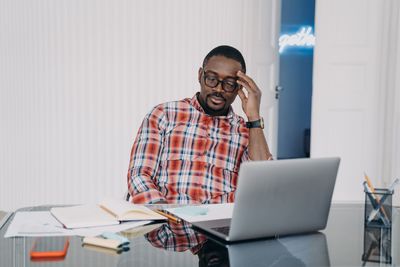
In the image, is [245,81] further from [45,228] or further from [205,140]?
[45,228]

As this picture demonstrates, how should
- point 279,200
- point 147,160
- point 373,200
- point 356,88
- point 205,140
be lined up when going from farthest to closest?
point 356,88, point 205,140, point 147,160, point 373,200, point 279,200

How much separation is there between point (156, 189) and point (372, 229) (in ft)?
2.53

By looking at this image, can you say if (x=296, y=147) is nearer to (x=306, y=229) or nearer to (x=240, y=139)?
(x=240, y=139)

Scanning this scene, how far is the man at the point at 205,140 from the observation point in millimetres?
2037

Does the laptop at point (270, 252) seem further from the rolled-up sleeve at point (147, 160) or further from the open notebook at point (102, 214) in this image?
the rolled-up sleeve at point (147, 160)

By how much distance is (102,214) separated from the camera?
1.42 m

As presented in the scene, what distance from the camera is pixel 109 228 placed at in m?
1.32

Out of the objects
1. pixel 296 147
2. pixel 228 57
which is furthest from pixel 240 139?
pixel 296 147

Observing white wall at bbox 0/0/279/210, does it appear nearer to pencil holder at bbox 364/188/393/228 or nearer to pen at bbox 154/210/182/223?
pen at bbox 154/210/182/223

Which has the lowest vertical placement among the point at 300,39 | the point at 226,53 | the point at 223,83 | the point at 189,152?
the point at 189,152

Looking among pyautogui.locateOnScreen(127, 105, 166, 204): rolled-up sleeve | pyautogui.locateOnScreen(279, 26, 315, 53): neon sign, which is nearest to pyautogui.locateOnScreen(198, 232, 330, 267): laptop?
pyautogui.locateOnScreen(127, 105, 166, 204): rolled-up sleeve

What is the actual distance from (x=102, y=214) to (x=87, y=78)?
2.67 metres

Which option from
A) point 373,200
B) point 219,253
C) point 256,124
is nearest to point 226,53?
point 256,124

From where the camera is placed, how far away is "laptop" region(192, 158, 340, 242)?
1.19 metres
